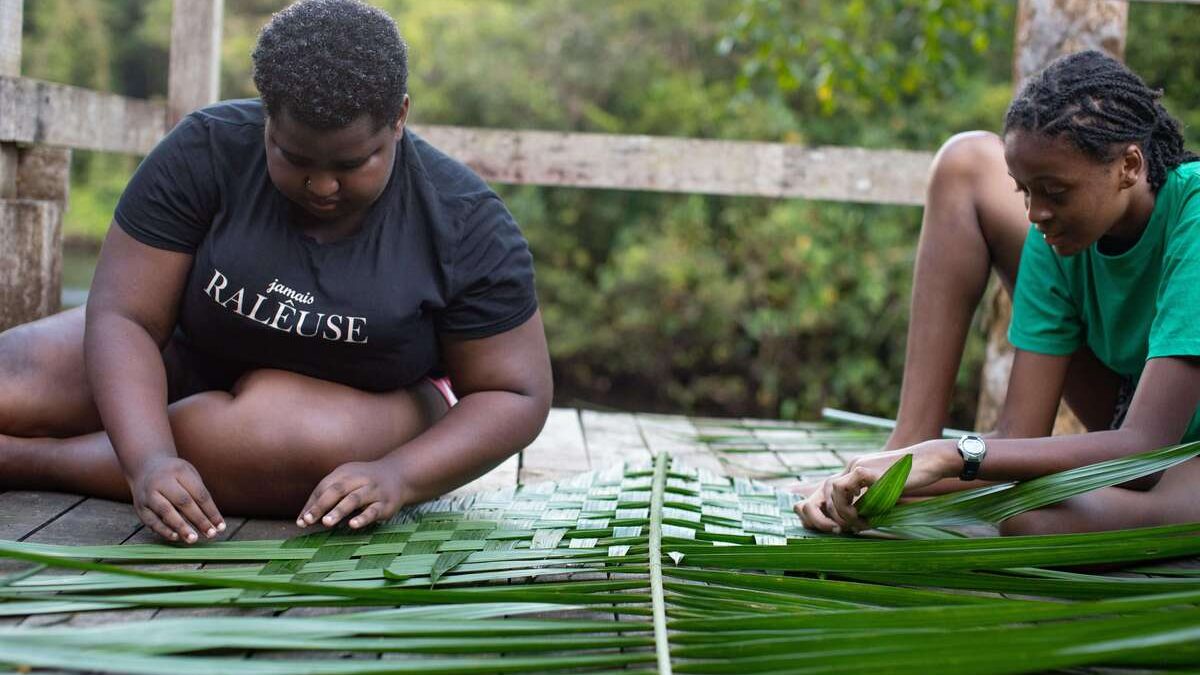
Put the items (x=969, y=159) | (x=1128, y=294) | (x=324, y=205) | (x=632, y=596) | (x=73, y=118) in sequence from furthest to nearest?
(x=73, y=118) → (x=969, y=159) → (x=1128, y=294) → (x=324, y=205) → (x=632, y=596)

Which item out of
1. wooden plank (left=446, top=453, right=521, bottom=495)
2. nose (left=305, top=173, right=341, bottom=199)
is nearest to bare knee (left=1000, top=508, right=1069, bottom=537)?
wooden plank (left=446, top=453, right=521, bottom=495)

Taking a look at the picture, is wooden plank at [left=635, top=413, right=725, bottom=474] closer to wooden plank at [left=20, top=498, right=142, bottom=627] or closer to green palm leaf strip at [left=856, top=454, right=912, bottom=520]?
green palm leaf strip at [left=856, top=454, right=912, bottom=520]

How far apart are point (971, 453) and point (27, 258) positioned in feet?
7.50

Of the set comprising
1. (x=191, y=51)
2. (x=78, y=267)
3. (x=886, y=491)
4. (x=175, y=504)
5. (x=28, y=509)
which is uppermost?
(x=191, y=51)

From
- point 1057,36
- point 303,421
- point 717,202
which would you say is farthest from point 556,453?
point 717,202

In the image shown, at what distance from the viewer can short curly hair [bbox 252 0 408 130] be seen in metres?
1.74

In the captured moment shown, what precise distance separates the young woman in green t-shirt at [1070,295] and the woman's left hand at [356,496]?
0.75m

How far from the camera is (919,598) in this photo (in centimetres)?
158

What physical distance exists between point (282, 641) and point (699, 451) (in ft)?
6.41

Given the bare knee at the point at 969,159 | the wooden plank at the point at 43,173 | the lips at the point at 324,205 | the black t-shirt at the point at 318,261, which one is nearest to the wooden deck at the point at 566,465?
the black t-shirt at the point at 318,261

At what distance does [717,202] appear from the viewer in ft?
27.9

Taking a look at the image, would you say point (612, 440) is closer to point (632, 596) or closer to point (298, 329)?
point (298, 329)

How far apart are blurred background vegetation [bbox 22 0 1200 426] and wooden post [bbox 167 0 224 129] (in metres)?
3.79

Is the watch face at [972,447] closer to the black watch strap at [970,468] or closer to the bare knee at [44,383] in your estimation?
the black watch strap at [970,468]
